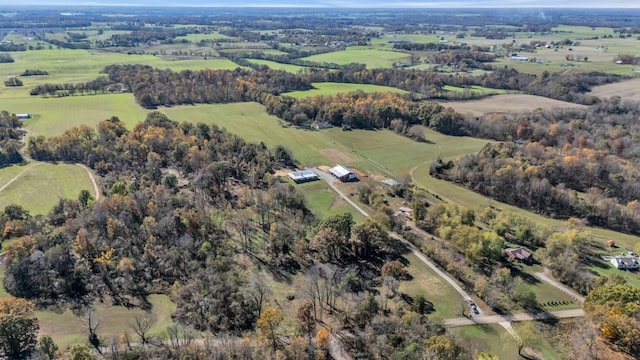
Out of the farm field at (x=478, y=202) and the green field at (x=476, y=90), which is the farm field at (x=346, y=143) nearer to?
the farm field at (x=478, y=202)

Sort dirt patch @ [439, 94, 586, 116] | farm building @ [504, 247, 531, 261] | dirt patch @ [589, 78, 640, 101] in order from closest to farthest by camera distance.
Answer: farm building @ [504, 247, 531, 261], dirt patch @ [439, 94, 586, 116], dirt patch @ [589, 78, 640, 101]

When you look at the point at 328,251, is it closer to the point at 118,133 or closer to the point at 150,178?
A: the point at 150,178

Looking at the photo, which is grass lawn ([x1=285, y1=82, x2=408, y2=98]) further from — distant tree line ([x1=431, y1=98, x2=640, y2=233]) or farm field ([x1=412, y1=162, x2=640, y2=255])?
farm field ([x1=412, y1=162, x2=640, y2=255])

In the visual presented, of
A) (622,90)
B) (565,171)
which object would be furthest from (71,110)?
(622,90)

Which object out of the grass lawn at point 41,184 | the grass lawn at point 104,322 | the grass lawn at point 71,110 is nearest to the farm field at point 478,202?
the grass lawn at point 104,322

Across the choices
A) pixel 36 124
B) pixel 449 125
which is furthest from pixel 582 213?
pixel 36 124

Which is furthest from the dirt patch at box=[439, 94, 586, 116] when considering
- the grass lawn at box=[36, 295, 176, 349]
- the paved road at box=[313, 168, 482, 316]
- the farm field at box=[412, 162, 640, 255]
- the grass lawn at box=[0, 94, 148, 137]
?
the grass lawn at box=[36, 295, 176, 349]
